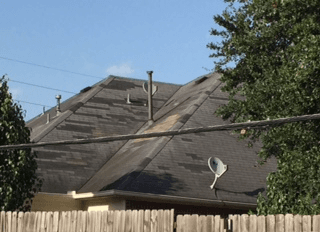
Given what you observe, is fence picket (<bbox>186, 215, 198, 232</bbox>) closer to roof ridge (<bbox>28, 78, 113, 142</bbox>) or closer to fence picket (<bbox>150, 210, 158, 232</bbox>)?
fence picket (<bbox>150, 210, 158, 232</bbox>)

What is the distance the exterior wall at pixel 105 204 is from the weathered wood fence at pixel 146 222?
842 cm

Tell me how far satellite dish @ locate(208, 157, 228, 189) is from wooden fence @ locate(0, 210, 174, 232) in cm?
959

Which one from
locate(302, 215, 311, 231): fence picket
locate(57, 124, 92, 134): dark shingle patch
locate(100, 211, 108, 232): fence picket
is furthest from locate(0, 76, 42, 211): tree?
locate(302, 215, 311, 231): fence picket

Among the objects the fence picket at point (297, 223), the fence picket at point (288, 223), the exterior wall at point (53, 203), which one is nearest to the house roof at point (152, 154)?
the exterior wall at point (53, 203)

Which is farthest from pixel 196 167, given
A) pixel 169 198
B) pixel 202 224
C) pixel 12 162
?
pixel 202 224

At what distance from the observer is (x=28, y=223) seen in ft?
37.7

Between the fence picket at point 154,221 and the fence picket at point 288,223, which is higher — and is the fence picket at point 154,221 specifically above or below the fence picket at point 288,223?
above

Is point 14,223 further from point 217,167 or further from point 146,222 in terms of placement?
point 217,167

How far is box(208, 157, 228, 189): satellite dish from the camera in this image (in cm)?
2042

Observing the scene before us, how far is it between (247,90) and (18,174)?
23.2ft

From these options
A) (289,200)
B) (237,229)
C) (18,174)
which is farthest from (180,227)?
(18,174)

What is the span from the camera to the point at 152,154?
21969 mm

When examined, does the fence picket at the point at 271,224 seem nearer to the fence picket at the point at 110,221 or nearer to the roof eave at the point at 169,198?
the fence picket at the point at 110,221

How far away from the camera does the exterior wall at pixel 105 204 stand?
66.4 feet
